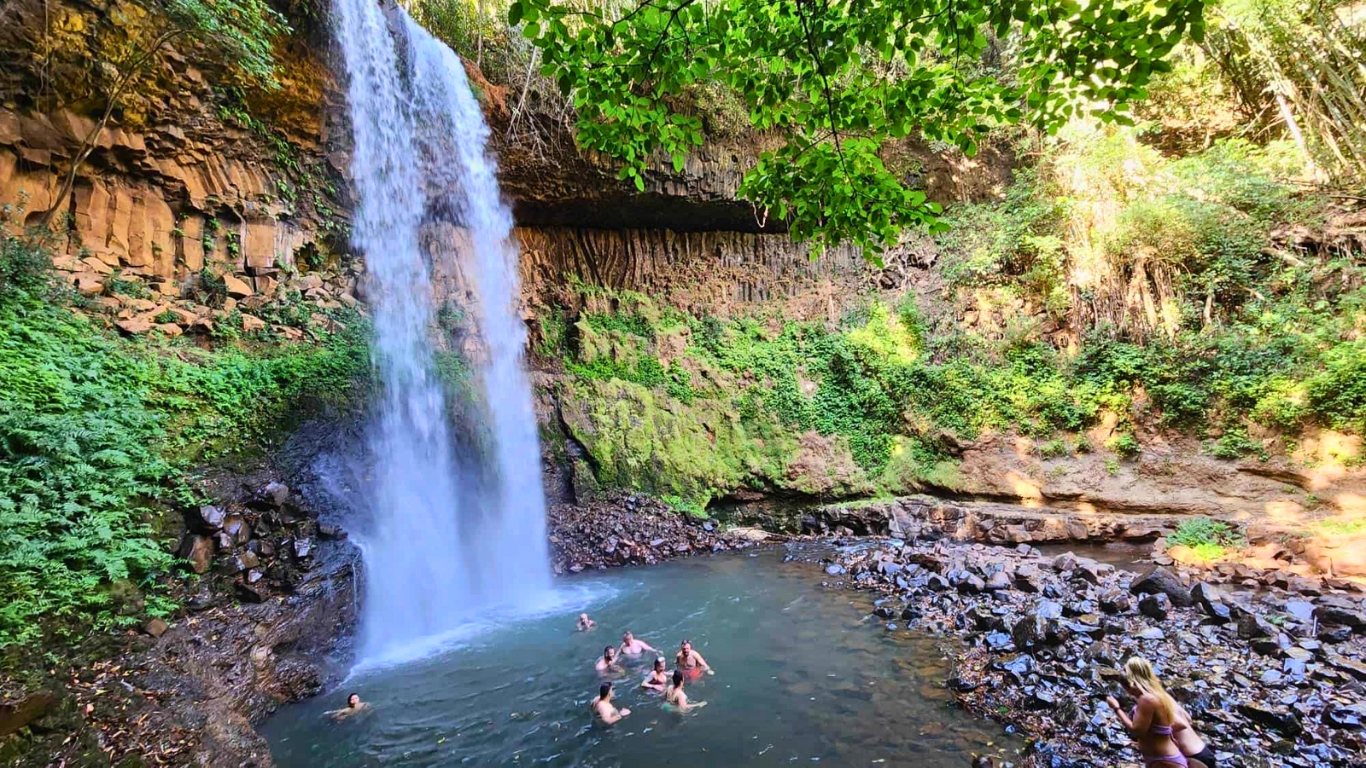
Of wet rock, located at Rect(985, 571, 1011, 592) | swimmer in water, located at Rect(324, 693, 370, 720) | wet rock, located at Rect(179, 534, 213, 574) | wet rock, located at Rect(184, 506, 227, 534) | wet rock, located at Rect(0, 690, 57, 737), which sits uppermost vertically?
wet rock, located at Rect(184, 506, 227, 534)

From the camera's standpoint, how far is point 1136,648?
5.94 m

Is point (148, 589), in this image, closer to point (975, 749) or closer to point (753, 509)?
point (975, 749)

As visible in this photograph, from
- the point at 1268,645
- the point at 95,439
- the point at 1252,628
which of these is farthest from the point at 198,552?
the point at 1252,628

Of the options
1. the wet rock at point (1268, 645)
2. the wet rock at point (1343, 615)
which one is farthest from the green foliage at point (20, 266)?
the wet rock at point (1343, 615)

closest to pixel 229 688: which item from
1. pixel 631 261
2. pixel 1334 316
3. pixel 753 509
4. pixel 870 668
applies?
pixel 870 668

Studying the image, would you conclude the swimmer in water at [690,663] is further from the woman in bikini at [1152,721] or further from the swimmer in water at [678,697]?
the woman in bikini at [1152,721]

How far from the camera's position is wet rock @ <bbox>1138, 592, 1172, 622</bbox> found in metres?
6.68

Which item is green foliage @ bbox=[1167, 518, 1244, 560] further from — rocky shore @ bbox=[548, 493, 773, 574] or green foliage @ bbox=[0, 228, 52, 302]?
green foliage @ bbox=[0, 228, 52, 302]

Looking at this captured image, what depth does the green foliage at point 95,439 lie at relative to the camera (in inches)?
190

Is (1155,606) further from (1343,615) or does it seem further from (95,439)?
(95,439)

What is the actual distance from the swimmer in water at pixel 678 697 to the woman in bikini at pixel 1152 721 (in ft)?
11.4

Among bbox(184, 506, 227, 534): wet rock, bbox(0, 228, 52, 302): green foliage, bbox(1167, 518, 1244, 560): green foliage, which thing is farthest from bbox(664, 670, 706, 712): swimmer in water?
bbox(0, 228, 52, 302): green foliage

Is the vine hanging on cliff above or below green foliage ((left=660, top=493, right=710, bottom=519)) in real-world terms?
above

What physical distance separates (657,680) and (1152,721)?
162 inches
